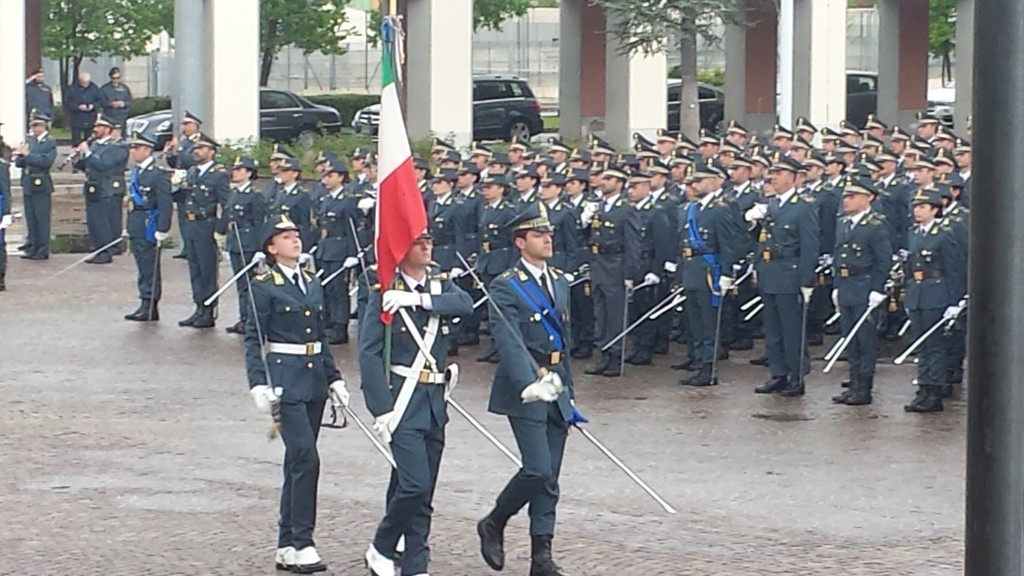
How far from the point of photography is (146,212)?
2078 centimetres

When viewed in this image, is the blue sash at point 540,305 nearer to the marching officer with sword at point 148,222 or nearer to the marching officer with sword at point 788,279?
the marching officer with sword at point 788,279

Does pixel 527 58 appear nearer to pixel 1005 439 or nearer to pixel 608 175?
pixel 608 175

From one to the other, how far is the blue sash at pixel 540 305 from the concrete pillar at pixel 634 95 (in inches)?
1217

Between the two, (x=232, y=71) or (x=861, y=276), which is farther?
(x=232, y=71)

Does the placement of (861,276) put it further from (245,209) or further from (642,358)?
(245,209)

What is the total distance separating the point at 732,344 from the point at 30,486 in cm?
899

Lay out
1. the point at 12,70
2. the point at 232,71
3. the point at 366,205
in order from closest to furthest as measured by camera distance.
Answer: the point at 366,205 → the point at 12,70 → the point at 232,71

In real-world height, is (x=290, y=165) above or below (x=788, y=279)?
above

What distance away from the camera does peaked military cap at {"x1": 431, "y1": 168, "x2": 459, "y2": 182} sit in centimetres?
1922

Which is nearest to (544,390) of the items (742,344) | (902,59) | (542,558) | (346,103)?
(542,558)

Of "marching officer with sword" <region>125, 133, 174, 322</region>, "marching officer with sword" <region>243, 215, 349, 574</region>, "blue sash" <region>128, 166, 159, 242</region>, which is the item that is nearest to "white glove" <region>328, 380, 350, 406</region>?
"marching officer with sword" <region>243, 215, 349, 574</region>

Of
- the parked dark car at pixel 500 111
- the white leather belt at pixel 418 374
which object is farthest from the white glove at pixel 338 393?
the parked dark car at pixel 500 111

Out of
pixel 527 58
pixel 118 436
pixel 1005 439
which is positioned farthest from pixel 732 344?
pixel 527 58

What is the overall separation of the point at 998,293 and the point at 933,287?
35.8 feet
